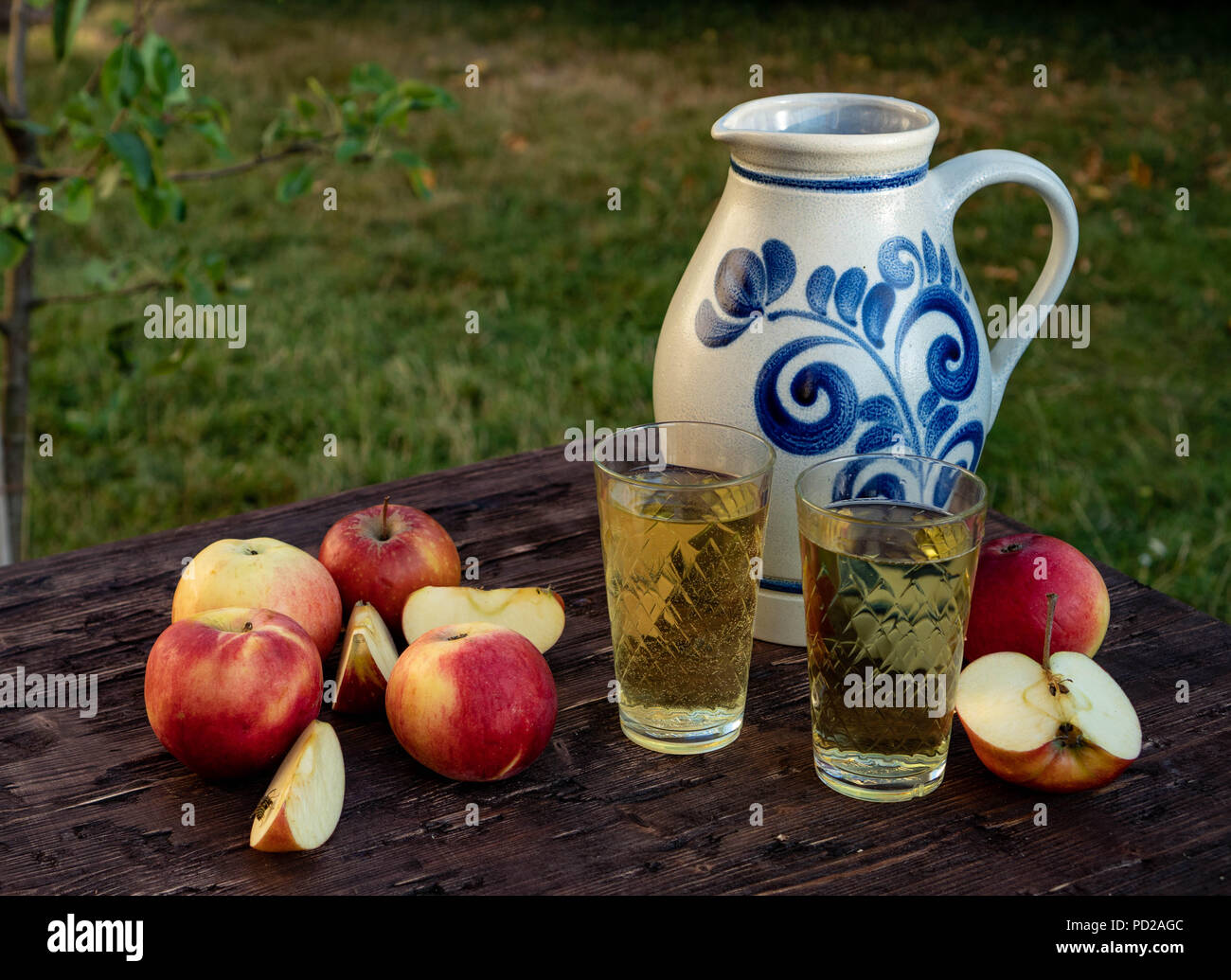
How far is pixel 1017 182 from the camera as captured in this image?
1.22 meters

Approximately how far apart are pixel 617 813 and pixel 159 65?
1.14 meters

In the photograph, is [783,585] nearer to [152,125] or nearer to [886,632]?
[886,632]

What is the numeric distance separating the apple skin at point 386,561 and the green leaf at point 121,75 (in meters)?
0.67

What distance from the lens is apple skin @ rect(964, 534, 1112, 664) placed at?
109cm

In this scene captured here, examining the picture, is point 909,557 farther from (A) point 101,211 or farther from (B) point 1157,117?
(B) point 1157,117

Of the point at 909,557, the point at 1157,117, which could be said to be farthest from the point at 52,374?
the point at 1157,117

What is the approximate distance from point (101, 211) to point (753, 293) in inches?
145

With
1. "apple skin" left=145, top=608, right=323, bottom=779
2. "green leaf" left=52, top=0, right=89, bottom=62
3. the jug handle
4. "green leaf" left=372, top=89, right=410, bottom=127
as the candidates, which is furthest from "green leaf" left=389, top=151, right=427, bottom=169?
Result: "apple skin" left=145, top=608, right=323, bottom=779

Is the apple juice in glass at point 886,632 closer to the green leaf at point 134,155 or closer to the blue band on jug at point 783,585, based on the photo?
the blue band on jug at point 783,585

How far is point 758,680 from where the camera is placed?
1137 millimetres

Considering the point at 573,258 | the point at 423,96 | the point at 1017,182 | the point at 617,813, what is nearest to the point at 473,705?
the point at 617,813

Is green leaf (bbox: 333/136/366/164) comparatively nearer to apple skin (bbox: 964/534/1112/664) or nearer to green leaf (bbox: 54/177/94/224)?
green leaf (bbox: 54/177/94/224)
